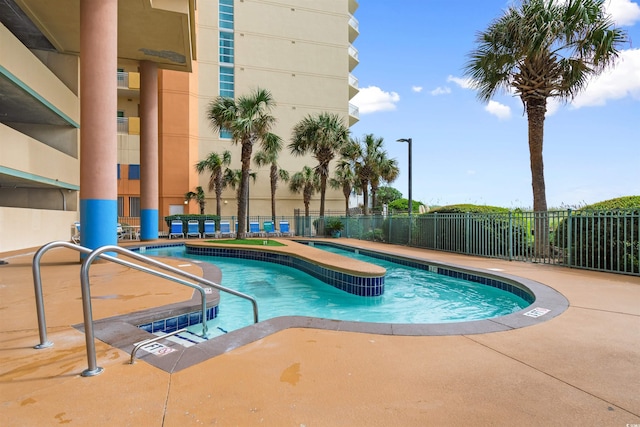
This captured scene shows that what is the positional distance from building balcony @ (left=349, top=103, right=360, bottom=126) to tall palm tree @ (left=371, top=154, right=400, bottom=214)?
35.4 ft

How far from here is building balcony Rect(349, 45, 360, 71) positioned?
33.6 m

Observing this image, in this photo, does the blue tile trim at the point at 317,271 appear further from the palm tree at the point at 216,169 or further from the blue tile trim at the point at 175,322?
the palm tree at the point at 216,169

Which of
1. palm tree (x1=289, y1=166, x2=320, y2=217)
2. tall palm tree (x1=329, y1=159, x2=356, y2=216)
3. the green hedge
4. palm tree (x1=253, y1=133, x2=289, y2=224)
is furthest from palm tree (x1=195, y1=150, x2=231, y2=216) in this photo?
the green hedge

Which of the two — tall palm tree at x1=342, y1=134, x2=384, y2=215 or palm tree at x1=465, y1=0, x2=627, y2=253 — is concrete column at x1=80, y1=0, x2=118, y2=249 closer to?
palm tree at x1=465, y1=0, x2=627, y2=253

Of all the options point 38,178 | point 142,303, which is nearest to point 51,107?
point 38,178

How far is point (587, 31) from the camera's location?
9.57 metres

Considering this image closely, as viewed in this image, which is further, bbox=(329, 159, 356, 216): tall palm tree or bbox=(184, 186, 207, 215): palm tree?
bbox=(184, 186, 207, 215): palm tree

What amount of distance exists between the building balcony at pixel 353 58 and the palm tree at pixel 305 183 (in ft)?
38.0

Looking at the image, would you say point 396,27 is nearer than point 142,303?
No

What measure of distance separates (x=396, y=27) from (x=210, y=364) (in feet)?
43.5

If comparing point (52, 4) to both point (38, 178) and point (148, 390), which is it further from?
point (148, 390)

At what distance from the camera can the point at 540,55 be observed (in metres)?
10.1

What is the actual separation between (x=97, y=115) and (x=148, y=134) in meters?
7.58

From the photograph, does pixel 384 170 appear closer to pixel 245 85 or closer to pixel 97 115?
pixel 245 85
